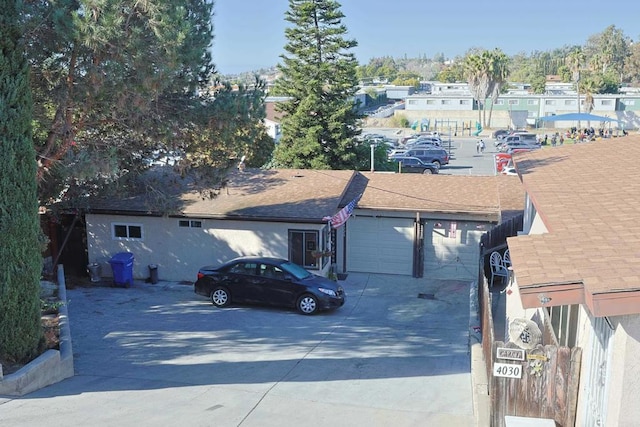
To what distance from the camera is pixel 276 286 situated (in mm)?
16719

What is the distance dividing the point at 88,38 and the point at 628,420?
392 inches

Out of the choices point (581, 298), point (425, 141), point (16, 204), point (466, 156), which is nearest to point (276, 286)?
point (16, 204)

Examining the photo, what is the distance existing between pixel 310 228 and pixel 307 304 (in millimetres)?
3042

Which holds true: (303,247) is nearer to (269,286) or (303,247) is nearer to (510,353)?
(269,286)

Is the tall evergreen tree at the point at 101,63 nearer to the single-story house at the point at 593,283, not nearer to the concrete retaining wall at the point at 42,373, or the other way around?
the concrete retaining wall at the point at 42,373

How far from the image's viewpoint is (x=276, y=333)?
48.3 feet

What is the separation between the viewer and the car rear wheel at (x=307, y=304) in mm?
16531

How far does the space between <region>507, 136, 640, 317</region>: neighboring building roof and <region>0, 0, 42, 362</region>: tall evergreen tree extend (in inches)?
296

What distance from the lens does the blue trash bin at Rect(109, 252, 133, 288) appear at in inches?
768

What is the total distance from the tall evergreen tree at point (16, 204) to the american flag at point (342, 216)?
927 cm

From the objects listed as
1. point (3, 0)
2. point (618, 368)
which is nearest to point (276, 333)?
point (3, 0)

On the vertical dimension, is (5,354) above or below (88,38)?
below

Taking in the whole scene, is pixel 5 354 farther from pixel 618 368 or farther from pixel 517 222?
pixel 517 222

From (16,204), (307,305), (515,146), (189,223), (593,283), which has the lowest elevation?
(307,305)
